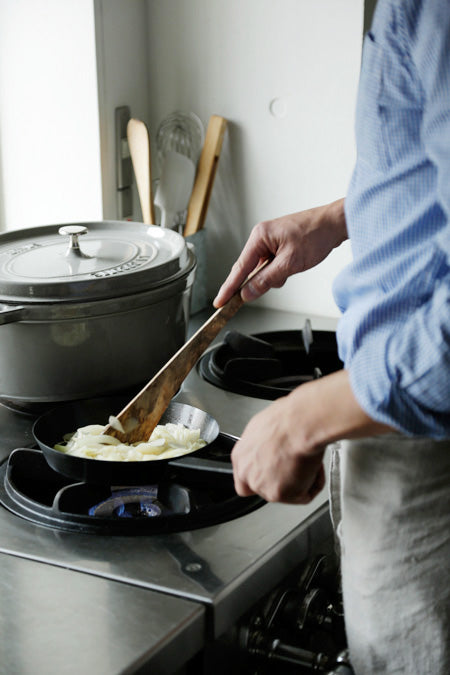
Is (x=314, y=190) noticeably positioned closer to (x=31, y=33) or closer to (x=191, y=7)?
(x=191, y=7)

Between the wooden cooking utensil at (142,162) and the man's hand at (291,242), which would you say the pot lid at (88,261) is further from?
the wooden cooking utensil at (142,162)

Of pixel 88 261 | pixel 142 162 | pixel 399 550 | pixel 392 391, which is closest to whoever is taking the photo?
pixel 392 391

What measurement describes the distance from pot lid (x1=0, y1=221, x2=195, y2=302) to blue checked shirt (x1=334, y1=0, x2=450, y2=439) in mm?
439

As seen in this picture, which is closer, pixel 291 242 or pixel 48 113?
pixel 291 242

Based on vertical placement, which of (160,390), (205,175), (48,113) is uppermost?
(48,113)

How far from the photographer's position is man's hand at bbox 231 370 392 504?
68 cm

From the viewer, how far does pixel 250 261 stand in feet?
3.56

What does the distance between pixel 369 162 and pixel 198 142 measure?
97cm

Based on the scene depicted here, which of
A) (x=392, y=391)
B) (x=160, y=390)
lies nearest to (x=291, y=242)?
(x=160, y=390)

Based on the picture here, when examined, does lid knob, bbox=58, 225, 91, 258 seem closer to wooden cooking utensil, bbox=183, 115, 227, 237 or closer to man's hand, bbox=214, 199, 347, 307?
man's hand, bbox=214, 199, 347, 307

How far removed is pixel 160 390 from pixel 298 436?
0.34 m

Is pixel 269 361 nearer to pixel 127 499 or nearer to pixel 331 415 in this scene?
pixel 127 499

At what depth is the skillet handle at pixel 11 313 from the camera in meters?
1.05

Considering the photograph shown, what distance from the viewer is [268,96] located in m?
1.57
